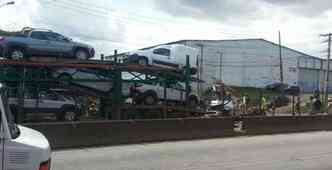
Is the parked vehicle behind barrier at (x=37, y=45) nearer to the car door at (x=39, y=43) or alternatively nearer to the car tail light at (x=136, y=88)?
the car door at (x=39, y=43)

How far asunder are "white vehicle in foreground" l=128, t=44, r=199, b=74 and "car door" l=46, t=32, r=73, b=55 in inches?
208

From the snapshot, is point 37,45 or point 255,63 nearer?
point 37,45

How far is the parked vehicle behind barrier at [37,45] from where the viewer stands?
22.6m

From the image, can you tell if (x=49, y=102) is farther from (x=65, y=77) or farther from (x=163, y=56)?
(x=163, y=56)

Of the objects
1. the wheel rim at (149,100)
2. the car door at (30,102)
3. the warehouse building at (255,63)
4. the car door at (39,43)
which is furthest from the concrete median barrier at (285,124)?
the warehouse building at (255,63)

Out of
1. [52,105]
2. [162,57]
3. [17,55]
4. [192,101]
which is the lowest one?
[52,105]

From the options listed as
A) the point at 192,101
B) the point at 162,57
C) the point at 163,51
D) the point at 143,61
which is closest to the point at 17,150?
the point at 192,101

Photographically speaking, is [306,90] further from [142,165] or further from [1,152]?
[1,152]

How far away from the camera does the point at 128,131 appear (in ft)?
54.6

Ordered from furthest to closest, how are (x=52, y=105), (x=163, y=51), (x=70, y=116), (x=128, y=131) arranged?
(x=163, y=51)
(x=70, y=116)
(x=52, y=105)
(x=128, y=131)

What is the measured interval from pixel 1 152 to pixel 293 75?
3439 inches

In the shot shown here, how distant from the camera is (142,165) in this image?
11469mm

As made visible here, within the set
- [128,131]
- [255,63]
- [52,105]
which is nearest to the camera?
[128,131]

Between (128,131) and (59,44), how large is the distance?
860 centimetres
